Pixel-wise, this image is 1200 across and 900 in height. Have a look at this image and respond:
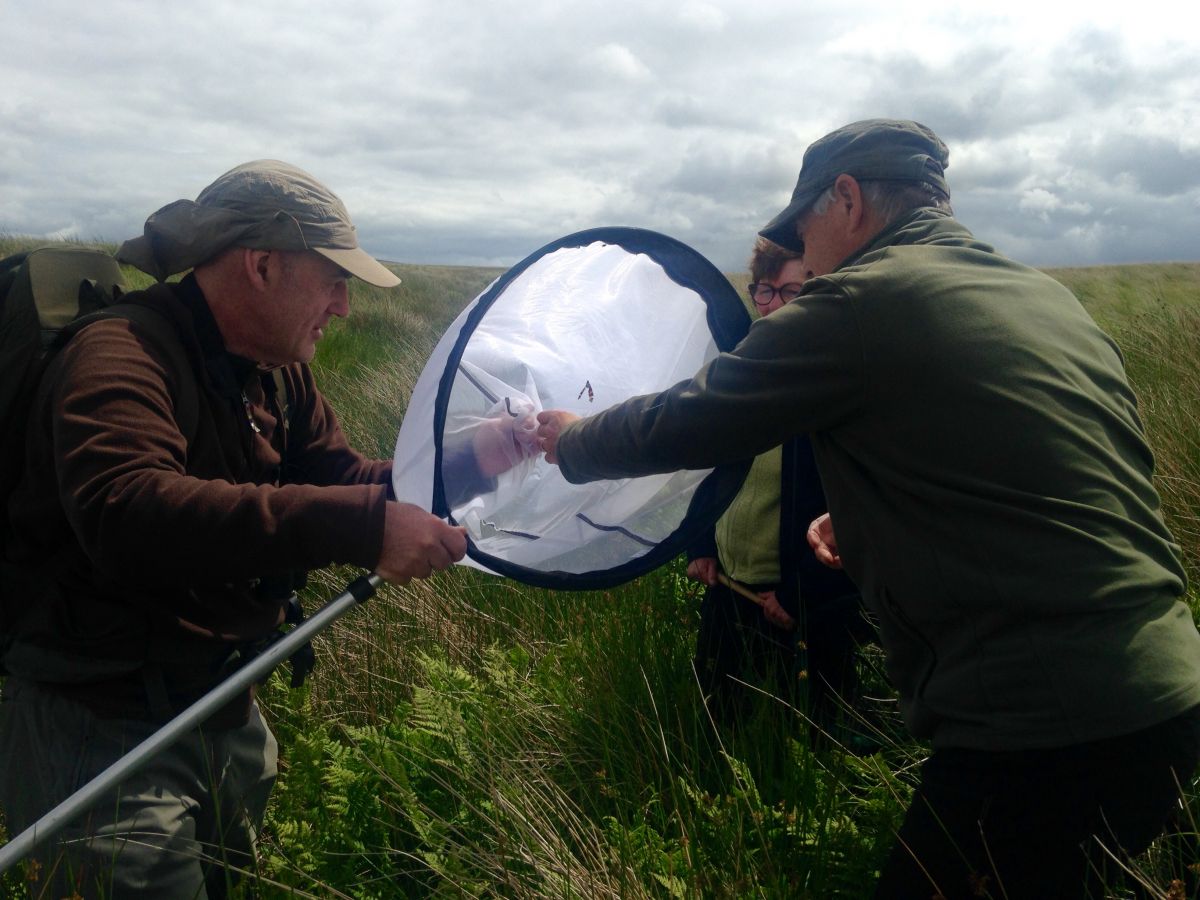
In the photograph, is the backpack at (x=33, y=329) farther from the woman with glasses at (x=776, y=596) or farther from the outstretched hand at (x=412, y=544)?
the woman with glasses at (x=776, y=596)

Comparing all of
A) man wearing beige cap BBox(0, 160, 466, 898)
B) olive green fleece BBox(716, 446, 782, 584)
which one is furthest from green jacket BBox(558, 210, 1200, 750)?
olive green fleece BBox(716, 446, 782, 584)

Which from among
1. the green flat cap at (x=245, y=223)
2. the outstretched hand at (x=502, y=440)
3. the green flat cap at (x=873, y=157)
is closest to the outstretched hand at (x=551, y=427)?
the outstretched hand at (x=502, y=440)

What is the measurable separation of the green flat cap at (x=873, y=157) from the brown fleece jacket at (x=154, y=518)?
127cm

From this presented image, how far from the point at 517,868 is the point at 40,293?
1.81 metres

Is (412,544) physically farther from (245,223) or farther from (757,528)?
(757,528)

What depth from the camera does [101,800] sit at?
84.8 inches

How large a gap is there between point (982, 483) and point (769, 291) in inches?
75.0

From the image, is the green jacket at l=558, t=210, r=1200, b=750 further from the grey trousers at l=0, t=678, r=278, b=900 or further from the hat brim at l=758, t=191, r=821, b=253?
the grey trousers at l=0, t=678, r=278, b=900

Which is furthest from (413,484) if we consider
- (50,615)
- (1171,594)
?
(1171,594)

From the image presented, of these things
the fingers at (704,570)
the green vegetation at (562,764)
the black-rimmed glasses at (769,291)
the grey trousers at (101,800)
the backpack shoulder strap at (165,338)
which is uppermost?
the black-rimmed glasses at (769,291)

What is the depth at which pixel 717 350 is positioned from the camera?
2713 millimetres

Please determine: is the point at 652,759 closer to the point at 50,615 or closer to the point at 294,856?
the point at 294,856

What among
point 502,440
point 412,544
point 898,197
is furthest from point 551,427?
point 898,197

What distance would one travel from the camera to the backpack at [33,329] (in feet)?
6.82
